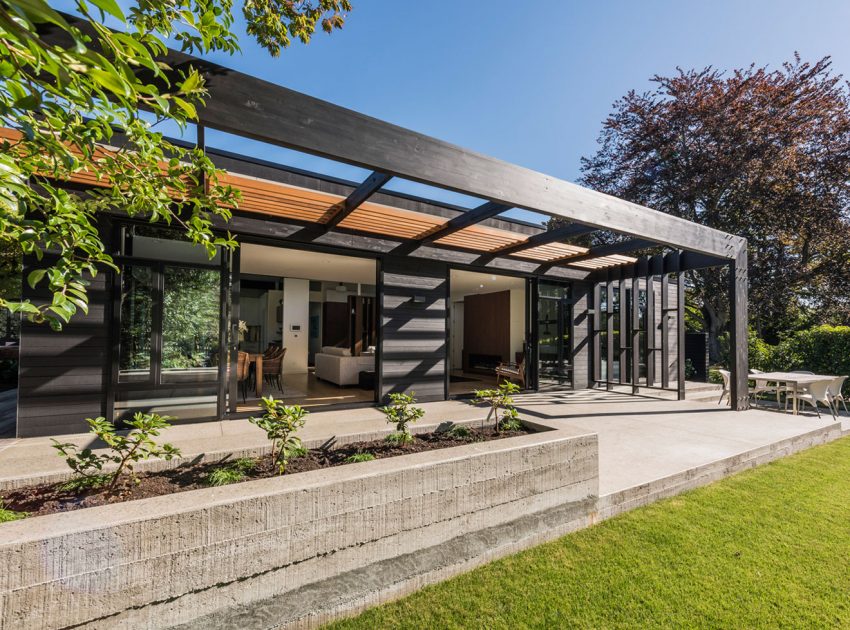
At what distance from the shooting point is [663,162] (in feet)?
42.6

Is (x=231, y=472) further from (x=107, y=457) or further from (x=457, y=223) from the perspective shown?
(x=457, y=223)

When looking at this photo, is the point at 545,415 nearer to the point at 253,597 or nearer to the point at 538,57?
the point at 253,597

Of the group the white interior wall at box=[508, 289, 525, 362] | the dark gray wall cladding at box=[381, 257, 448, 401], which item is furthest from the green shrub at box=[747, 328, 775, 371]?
the dark gray wall cladding at box=[381, 257, 448, 401]

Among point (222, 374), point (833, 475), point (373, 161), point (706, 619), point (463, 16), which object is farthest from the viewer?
point (463, 16)

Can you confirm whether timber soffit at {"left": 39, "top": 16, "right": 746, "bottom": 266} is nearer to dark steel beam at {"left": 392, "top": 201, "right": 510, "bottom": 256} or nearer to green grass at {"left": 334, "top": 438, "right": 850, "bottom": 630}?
dark steel beam at {"left": 392, "top": 201, "right": 510, "bottom": 256}

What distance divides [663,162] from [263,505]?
15.1 m

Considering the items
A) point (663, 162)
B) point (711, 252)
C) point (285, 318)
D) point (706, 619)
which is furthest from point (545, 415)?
point (663, 162)

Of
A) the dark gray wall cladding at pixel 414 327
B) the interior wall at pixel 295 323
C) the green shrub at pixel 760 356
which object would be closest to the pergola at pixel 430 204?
the dark gray wall cladding at pixel 414 327

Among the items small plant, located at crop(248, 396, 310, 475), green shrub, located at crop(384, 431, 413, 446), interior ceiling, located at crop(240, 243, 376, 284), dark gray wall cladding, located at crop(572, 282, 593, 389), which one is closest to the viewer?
small plant, located at crop(248, 396, 310, 475)

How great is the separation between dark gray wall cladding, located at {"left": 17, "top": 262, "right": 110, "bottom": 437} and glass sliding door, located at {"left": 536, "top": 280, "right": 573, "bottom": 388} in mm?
7088

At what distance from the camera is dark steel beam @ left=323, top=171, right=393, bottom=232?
11.8ft

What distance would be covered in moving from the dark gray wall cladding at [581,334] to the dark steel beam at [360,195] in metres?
5.69

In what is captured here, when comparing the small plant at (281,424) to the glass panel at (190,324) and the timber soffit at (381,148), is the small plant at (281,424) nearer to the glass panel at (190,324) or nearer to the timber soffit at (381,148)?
the timber soffit at (381,148)

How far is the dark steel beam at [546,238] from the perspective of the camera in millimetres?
4730
